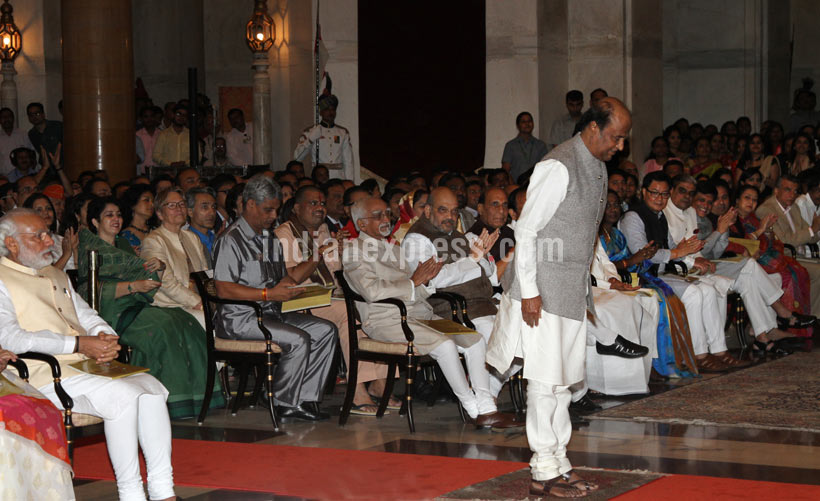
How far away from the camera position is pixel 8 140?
13.7 meters

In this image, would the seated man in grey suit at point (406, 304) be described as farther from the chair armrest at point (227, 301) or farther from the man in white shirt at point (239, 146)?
the man in white shirt at point (239, 146)

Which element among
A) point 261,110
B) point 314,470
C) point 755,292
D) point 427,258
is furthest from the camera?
point 261,110

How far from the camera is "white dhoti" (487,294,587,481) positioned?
5.11 meters

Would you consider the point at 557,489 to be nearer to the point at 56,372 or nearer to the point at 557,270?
the point at 557,270

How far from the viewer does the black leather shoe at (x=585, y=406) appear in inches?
286

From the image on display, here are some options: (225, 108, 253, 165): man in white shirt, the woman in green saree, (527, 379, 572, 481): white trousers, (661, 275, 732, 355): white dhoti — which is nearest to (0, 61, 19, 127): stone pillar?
(225, 108, 253, 165): man in white shirt

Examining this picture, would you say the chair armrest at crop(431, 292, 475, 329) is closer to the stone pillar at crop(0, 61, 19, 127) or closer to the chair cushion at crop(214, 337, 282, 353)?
the chair cushion at crop(214, 337, 282, 353)

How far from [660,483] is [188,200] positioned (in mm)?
4229

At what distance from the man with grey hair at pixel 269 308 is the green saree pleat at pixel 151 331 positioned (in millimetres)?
309

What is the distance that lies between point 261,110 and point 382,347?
8.96m

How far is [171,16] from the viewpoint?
1945 centimetres

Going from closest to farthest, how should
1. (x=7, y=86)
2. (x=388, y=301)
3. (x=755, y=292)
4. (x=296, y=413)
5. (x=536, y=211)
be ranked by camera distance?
(x=536, y=211), (x=388, y=301), (x=296, y=413), (x=755, y=292), (x=7, y=86)

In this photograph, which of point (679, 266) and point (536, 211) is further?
point (679, 266)

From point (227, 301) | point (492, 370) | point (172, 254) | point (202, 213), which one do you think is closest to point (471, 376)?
point (492, 370)
